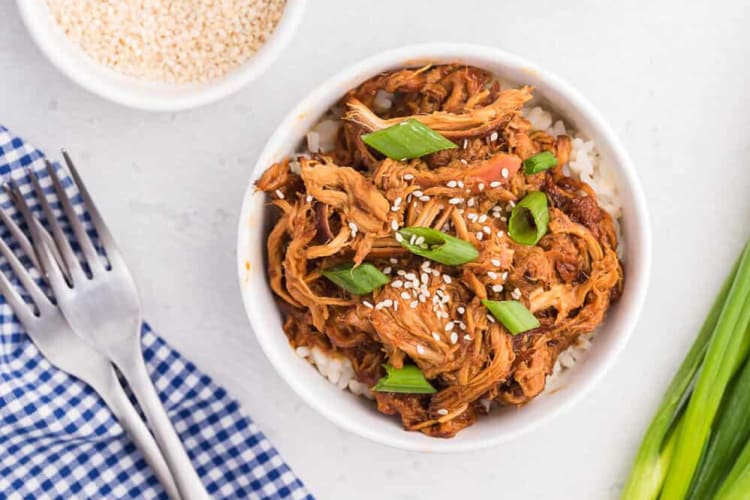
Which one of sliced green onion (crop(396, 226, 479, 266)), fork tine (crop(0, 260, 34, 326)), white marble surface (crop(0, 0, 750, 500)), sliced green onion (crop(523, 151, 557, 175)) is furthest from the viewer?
white marble surface (crop(0, 0, 750, 500))

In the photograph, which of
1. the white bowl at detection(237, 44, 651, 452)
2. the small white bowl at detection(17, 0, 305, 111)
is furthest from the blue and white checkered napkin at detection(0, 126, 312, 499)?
the white bowl at detection(237, 44, 651, 452)

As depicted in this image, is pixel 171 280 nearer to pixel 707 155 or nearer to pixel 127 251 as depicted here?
pixel 127 251

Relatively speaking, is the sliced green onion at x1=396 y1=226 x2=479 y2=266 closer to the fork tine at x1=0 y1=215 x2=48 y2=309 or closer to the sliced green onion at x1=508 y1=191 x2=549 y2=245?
the sliced green onion at x1=508 y1=191 x2=549 y2=245

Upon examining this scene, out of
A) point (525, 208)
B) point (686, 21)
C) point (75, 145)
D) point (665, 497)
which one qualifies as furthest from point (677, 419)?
point (75, 145)

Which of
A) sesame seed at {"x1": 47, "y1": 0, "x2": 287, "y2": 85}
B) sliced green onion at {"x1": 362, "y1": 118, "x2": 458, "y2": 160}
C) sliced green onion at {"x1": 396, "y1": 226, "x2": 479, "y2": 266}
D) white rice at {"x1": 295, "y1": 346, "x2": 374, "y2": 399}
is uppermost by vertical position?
sesame seed at {"x1": 47, "y1": 0, "x2": 287, "y2": 85}

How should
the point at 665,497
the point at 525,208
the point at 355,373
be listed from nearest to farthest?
the point at 525,208, the point at 355,373, the point at 665,497

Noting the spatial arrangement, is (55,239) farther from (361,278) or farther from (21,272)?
(361,278)

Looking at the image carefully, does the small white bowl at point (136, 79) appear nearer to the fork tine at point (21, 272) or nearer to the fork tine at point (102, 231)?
the fork tine at point (102, 231)
